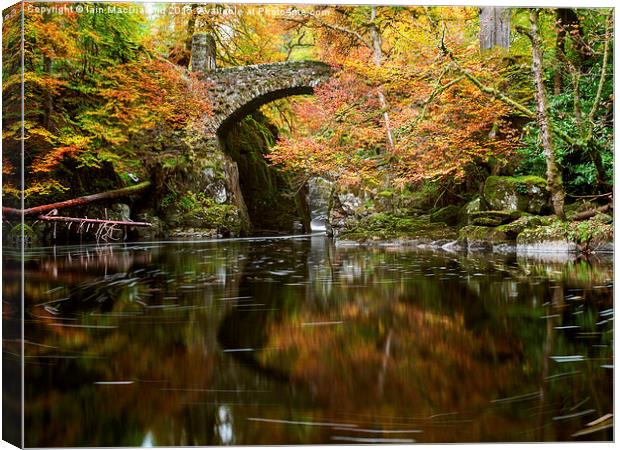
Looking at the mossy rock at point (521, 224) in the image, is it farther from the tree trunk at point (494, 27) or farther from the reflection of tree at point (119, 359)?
the reflection of tree at point (119, 359)

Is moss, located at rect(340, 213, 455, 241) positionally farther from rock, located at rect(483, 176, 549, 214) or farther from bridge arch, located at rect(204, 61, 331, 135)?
bridge arch, located at rect(204, 61, 331, 135)

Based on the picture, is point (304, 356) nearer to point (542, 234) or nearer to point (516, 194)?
point (516, 194)

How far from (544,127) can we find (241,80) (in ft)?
7.29

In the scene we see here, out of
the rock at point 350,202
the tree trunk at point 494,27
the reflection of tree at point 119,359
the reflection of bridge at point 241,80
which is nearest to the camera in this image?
the reflection of tree at point 119,359

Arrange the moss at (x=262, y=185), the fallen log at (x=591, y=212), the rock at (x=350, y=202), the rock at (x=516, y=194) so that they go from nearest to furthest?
the fallen log at (x=591, y=212), the rock at (x=516, y=194), the rock at (x=350, y=202), the moss at (x=262, y=185)

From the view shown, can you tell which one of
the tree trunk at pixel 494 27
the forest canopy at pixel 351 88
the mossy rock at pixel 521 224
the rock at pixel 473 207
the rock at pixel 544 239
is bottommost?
the rock at pixel 544 239

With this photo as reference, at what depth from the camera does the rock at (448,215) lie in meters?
3.21

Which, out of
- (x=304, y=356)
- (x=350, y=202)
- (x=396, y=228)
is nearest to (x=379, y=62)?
(x=350, y=202)

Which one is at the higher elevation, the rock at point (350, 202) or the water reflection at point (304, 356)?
the rock at point (350, 202)

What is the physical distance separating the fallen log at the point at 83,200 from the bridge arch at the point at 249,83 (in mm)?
785

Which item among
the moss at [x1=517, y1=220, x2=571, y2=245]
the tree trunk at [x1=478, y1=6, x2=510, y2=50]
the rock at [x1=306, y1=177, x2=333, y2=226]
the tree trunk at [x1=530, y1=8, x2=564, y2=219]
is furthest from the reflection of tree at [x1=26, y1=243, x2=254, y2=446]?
the tree trunk at [x1=478, y1=6, x2=510, y2=50]

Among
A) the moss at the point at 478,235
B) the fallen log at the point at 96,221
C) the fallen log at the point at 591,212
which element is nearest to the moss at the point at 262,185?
the fallen log at the point at 96,221

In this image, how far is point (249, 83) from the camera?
4.45 meters

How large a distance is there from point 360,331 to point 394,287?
48 centimetres
